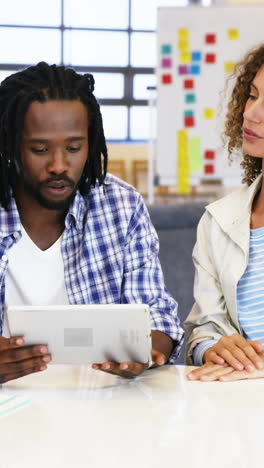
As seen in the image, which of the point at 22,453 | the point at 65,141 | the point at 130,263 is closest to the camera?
the point at 22,453

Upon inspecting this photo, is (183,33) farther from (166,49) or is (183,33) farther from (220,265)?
(220,265)

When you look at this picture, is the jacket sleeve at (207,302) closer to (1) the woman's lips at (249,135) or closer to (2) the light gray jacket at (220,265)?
(2) the light gray jacket at (220,265)

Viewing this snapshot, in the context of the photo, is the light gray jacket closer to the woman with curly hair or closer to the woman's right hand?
the woman with curly hair

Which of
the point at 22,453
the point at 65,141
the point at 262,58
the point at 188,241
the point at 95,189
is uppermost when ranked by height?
the point at 262,58

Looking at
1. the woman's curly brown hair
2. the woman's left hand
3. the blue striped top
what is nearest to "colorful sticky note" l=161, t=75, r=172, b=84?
the woman's curly brown hair

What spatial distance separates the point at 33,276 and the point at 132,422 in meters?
0.60

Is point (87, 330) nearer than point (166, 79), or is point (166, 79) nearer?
point (87, 330)

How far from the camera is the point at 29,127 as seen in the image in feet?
5.29

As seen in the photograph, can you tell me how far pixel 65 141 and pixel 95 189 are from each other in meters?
0.20

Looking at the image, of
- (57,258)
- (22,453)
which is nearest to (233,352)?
(57,258)

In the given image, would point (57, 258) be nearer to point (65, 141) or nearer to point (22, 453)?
point (65, 141)

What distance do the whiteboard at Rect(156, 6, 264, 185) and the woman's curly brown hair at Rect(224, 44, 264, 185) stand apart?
8.68 feet

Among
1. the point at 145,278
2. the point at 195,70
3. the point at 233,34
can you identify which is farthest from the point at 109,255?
the point at 233,34

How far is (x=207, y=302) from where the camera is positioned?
1.72 metres
